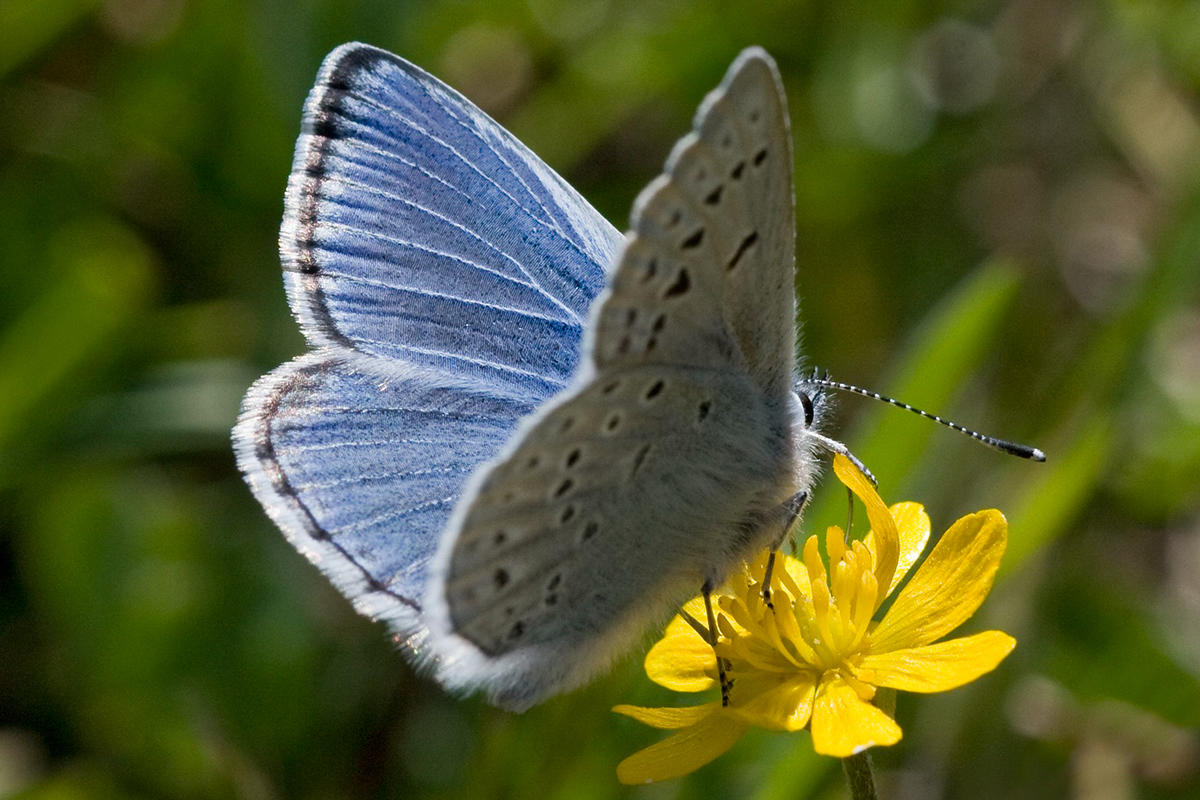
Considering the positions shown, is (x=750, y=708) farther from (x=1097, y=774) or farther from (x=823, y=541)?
(x=1097, y=774)

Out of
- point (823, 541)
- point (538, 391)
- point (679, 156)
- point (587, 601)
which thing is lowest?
point (823, 541)

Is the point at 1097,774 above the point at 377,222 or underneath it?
underneath

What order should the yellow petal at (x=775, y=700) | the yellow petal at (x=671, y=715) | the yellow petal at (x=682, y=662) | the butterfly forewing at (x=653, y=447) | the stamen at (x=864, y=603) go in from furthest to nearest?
1. the yellow petal at (x=682, y=662)
2. the stamen at (x=864, y=603)
3. the yellow petal at (x=671, y=715)
4. the yellow petal at (x=775, y=700)
5. the butterfly forewing at (x=653, y=447)

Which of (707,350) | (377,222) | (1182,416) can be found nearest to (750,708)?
(707,350)

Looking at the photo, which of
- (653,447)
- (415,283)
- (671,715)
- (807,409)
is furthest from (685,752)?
(415,283)

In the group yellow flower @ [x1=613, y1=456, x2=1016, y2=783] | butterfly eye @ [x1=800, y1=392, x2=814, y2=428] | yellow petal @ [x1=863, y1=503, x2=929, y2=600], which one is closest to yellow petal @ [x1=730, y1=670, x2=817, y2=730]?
yellow flower @ [x1=613, y1=456, x2=1016, y2=783]

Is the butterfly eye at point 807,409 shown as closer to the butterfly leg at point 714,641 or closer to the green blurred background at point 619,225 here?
the butterfly leg at point 714,641

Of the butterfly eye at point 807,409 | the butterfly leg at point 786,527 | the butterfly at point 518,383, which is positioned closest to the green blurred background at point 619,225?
the butterfly leg at point 786,527
